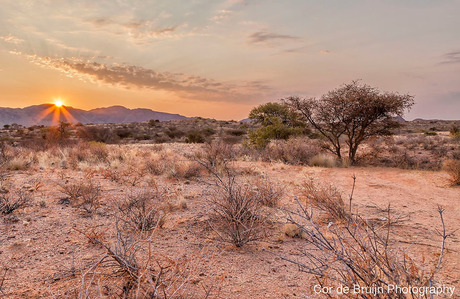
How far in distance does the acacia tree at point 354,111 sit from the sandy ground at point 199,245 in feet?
18.8

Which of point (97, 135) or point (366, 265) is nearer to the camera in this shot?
point (366, 265)

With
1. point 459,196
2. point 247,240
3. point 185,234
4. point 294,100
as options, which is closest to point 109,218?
point 185,234

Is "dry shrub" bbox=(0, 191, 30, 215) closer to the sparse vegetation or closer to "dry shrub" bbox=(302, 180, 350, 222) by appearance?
the sparse vegetation

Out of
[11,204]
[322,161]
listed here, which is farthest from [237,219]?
[322,161]

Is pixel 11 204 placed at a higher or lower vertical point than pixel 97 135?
lower

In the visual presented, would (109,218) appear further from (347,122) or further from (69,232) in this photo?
(347,122)

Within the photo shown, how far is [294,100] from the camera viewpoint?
1436 cm

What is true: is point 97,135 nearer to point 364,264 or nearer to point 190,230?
point 190,230

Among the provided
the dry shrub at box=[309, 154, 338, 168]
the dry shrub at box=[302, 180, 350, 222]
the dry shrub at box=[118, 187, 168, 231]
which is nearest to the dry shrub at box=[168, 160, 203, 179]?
the dry shrub at box=[118, 187, 168, 231]

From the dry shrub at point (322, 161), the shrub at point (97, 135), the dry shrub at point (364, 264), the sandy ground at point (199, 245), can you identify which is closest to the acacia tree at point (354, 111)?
the dry shrub at point (322, 161)

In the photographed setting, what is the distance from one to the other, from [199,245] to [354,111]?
444 inches

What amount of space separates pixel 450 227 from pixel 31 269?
658cm

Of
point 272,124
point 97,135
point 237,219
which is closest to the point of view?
point 237,219

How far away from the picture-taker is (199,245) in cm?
399
